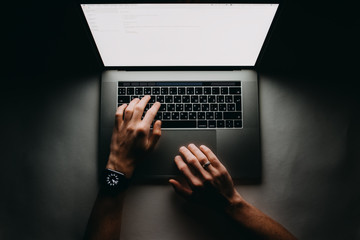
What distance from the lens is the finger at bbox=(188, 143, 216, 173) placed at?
30.3 inches

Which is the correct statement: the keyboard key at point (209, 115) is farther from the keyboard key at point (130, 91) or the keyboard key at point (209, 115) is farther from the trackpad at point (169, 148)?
the keyboard key at point (130, 91)

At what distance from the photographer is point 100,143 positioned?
805mm

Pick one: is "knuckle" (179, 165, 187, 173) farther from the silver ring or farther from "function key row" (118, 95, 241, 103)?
"function key row" (118, 95, 241, 103)

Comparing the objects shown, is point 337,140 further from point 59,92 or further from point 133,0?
point 59,92

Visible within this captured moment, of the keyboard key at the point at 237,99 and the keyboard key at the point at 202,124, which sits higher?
the keyboard key at the point at 237,99

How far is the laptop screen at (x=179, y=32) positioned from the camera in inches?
26.2

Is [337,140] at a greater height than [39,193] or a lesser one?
greater

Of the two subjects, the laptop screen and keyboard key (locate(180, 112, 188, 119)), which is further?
keyboard key (locate(180, 112, 188, 119))

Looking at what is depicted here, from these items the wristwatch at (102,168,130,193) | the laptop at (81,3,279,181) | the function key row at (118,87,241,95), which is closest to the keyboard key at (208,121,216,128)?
the laptop at (81,3,279,181)

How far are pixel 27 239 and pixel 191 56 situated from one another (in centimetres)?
77

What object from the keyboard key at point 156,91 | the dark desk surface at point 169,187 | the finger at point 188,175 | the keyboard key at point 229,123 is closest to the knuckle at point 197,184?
the finger at point 188,175

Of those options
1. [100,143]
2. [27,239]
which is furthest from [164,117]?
[27,239]

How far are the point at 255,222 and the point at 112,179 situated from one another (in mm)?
464

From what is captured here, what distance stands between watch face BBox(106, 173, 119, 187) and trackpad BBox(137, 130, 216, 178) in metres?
0.07
